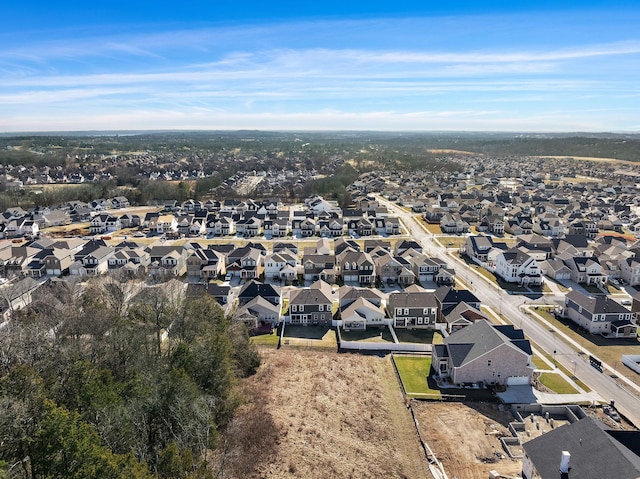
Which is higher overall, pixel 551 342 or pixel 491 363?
pixel 491 363

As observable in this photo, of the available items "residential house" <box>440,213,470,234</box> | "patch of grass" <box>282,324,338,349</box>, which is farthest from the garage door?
"residential house" <box>440,213,470,234</box>

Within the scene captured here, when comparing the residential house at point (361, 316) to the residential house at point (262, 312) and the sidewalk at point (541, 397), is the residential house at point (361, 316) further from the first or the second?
the sidewalk at point (541, 397)

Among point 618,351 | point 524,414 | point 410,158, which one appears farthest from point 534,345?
point 410,158

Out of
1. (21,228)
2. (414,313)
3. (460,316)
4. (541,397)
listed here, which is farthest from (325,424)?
(21,228)

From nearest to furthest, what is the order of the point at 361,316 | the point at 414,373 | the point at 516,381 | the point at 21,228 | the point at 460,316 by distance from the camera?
1. the point at 516,381
2. the point at 414,373
3. the point at 460,316
4. the point at 361,316
5. the point at 21,228

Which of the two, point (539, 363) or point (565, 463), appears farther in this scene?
point (539, 363)

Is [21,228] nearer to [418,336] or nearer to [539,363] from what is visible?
[418,336]
